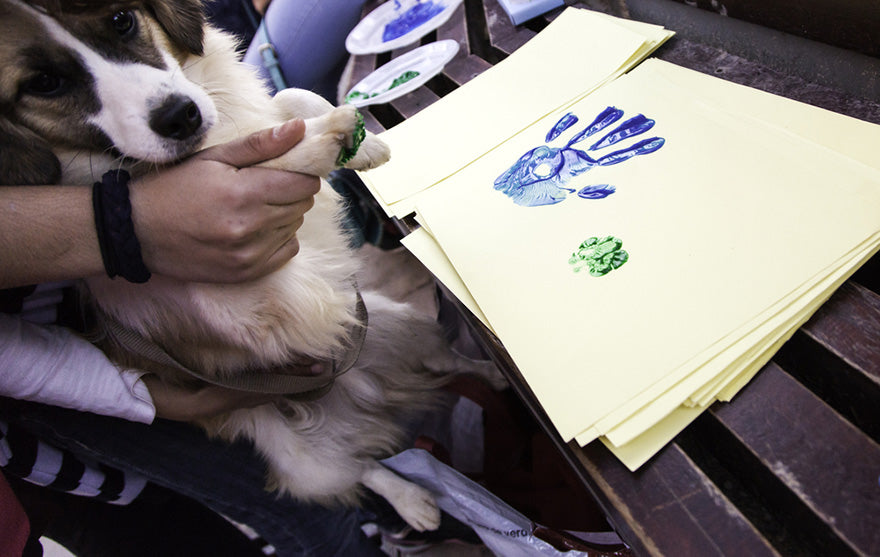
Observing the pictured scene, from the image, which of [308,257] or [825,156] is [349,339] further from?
[825,156]

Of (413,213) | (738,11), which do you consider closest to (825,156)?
(738,11)

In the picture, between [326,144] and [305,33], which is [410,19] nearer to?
[305,33]

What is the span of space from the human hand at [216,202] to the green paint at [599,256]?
0.37 meters

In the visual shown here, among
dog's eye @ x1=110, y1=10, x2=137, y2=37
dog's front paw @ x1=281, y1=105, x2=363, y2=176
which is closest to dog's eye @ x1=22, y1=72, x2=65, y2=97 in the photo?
dog's eye @ x1=110, y1=10, x2=137, y2=37

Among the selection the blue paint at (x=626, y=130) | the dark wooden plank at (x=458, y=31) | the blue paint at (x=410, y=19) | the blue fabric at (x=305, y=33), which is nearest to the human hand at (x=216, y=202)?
the blue paint at (x=626, y=130)

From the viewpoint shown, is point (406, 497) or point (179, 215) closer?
point (179, 215)

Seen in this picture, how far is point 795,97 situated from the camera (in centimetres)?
75

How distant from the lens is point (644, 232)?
67 centimetres

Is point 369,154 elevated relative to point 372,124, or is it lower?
elevated

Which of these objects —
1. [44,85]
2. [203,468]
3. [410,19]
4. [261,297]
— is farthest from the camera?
[410,19]

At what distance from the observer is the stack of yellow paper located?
1.78 feet

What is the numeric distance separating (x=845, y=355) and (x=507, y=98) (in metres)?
0.71

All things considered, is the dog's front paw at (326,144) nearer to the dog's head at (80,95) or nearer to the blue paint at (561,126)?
the dog's head at (80,95)

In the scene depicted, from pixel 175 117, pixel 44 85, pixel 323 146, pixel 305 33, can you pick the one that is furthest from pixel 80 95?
pixel 305 33
